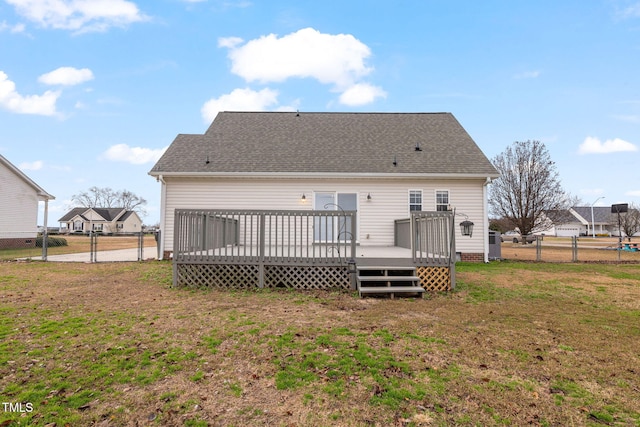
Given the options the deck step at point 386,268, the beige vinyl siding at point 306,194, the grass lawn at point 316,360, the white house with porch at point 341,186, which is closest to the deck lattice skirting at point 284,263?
the deck step at point 386,268

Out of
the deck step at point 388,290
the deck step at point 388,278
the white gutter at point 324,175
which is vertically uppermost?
the white gutter at point 324,175

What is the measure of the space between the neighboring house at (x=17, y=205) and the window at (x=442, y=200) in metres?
23.1

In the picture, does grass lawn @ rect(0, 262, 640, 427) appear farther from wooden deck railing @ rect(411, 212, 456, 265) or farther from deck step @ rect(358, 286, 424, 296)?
wooden deck railing @ rect(411, 212, 456, 265)

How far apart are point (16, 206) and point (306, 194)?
20999 mm

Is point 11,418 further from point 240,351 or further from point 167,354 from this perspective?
point 240,351

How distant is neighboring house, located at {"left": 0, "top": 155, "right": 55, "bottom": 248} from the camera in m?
19.1

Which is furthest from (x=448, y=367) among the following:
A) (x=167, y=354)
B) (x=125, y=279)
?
(x=125, y=279)

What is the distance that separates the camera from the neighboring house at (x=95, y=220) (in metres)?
55.6

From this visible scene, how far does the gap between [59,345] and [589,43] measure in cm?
2069

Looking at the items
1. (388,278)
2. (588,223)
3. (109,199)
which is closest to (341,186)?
(388,278)

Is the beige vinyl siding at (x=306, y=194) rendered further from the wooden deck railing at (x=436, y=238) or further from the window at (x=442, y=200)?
the wooden deck railing at (x=436, y=238)

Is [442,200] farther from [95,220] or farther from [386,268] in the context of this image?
[95,220]

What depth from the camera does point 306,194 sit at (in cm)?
1179

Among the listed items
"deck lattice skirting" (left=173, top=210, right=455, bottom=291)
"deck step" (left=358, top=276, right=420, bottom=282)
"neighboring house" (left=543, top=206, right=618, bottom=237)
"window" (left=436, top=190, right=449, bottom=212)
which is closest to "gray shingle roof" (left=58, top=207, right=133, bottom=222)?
"deck lattice skirting" (left=173, top=210, right=455, bottom=291)
